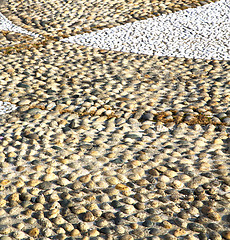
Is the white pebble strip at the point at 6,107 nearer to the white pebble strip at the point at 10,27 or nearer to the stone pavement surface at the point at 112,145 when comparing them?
the stone pavement surface at the point at 112,145

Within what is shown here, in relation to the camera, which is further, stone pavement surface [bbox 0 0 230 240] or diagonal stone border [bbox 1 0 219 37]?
diagonal stone border [bbox 1 0 219 37]

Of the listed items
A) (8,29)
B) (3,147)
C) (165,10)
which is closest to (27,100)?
(3,147)

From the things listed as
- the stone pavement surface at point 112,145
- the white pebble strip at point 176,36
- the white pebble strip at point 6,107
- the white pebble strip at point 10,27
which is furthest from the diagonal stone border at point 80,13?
the white pebble strip at point 6,107

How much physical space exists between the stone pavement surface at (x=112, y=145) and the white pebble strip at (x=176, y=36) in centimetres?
36

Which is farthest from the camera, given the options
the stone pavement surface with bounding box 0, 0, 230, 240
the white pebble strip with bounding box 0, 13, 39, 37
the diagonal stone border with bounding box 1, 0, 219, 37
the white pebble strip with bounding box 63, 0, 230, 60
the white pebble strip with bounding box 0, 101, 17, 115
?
the diagonal stone border with bounding box 1, 0, 219, 37

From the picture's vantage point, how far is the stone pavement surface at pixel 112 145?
8.22 ft

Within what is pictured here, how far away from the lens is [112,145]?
339 centimetres

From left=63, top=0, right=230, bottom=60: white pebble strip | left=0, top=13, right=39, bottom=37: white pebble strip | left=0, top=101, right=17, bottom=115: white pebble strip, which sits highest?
left=0, top=13, right=39, bottom=37: white pebble strip

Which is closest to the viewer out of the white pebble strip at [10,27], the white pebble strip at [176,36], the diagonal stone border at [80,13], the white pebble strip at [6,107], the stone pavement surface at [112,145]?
the stone pavement surface at [112,145]

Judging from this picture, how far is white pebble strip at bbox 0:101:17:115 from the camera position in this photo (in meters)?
4.03

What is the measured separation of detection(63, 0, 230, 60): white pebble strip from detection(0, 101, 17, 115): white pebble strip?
7.91 feet

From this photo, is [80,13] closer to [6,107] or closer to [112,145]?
[6,107]

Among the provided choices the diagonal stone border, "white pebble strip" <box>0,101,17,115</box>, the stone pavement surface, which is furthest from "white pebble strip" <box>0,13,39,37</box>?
"white pebble strip" <box>0,101,17,115</box>

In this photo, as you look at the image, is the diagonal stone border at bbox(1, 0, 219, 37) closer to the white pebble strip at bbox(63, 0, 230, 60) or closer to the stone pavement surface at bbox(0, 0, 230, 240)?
the white pebble strip at bbox(63, 0, 230, 60)
